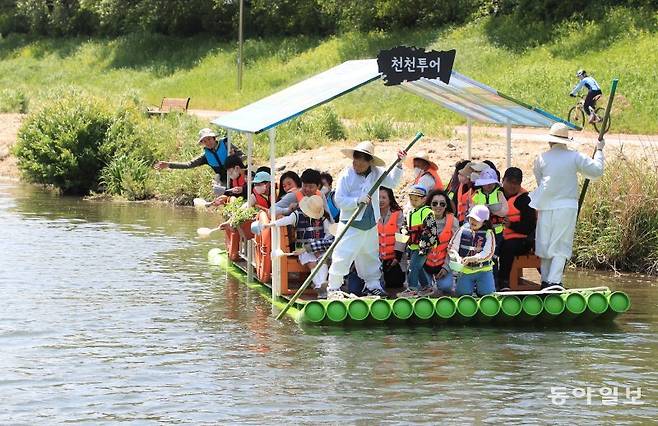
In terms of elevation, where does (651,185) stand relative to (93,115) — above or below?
below

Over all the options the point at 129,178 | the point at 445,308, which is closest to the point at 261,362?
the point at 445,308

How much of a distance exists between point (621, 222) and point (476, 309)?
4.39m

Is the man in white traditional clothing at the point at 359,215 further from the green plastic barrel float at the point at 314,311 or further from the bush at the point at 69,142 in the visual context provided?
the bush at the point at 69,142

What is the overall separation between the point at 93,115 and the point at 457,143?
807 centimetres

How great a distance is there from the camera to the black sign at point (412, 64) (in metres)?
12.5

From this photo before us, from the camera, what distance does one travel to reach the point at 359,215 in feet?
40.8

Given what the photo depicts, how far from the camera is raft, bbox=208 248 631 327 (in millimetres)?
12438

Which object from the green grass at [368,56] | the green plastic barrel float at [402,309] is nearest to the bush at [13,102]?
the green grass at [368,56]

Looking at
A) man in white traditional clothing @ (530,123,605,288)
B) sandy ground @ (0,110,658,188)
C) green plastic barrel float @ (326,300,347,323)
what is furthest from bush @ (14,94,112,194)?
man in white traditional clothing @ (530,123,605,288)

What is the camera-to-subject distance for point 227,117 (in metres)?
15.3

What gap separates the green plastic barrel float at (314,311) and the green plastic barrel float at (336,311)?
0.17 feet

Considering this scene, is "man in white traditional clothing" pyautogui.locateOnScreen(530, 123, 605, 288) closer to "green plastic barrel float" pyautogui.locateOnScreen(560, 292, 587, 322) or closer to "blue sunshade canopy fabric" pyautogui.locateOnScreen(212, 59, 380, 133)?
"green plastic barrel float" pyautogui.locateOnScreen(560, 292, 587, 322)

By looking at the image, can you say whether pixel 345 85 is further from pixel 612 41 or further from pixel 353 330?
pixel 612 41

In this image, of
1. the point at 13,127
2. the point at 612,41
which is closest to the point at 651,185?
the point at 612,41
